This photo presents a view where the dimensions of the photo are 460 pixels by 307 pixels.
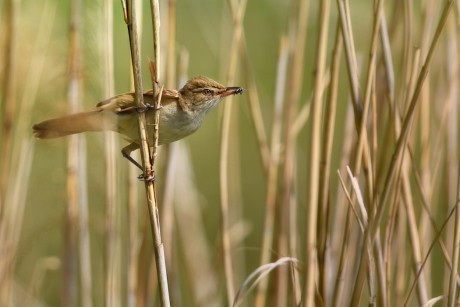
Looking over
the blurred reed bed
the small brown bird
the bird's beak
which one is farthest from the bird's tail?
the bird's beak

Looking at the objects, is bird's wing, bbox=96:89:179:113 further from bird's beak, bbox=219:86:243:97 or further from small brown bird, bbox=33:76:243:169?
bird's beak, bbox=219:86:243:97

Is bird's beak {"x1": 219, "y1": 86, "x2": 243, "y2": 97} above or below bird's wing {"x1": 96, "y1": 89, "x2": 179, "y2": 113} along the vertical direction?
above

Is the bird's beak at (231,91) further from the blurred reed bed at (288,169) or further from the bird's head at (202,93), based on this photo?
the blurred reed bed at (288,169)

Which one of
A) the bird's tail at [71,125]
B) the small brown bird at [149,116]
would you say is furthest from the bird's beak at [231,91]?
the bird's tail at [71,125]

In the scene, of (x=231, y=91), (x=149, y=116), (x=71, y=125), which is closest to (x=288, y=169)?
(x=231, y=91)

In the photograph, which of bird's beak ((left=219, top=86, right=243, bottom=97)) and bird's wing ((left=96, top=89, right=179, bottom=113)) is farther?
bird's beak ((left=219, top=86, right=243, bottom=97))

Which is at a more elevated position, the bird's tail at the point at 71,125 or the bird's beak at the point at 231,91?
the bird's beak at the point at 231,91

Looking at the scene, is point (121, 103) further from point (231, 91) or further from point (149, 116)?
point (231, 91)

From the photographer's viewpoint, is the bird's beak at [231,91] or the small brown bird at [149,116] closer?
the small brown bird at [149,116]
